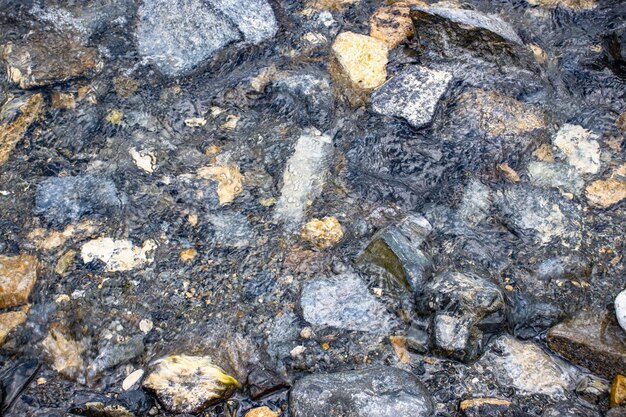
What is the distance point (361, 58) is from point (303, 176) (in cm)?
46

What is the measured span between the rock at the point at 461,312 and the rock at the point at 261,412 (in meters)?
0.44

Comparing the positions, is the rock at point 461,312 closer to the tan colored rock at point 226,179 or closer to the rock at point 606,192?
the rock at point 606,192

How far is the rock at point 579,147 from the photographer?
187 centimetres

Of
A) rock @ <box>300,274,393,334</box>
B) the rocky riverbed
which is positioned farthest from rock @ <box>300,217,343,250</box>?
rock @ <box>300,274,393,334</box>

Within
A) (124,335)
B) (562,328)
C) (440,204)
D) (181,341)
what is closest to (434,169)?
(440,204)

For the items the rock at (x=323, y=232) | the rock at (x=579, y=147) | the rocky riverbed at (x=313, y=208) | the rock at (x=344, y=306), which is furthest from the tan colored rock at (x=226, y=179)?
the rock at (x=579, y=147)

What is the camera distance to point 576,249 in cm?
175

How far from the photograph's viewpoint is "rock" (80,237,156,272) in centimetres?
175

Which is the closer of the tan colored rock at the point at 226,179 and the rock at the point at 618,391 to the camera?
the rock at the point at 618,391

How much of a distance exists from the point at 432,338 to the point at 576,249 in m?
0.49

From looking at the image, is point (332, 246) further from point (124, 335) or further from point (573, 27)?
point (573, 27)

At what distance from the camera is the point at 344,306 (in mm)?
1708

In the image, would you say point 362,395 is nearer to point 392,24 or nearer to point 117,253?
point 117,253

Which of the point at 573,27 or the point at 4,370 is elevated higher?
the point at 573,27
